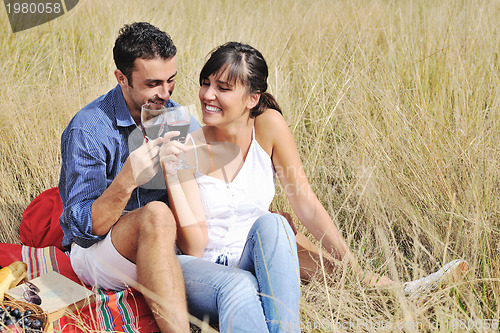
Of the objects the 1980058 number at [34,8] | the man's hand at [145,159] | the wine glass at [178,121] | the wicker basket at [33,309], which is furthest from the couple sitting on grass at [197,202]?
the 1980058 number at [34,8]

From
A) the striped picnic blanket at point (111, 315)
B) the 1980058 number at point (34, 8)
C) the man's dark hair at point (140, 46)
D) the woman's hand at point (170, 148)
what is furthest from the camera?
the 1980058 number at point (34, 8)

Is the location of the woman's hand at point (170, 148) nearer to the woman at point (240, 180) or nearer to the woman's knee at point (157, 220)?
the woman at point (240, 180)

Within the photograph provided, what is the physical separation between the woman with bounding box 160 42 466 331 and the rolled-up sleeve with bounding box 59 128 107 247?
13.8 inches

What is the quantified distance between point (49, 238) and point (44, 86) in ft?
5.82

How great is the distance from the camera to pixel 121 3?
5746mm

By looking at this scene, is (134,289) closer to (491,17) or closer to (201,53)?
(201,53)

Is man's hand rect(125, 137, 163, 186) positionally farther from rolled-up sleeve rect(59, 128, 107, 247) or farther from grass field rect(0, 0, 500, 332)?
grass field rect(0, 0, 500, 332)

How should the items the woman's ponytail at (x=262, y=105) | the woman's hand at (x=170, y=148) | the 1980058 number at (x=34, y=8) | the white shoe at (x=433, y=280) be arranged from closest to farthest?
the woman's hand at (x=170, y=148), the white shoe at (x=433, y=280), the woman's ponytail at (x=262, y=105), the 1980058 number at (x=34, y=8)

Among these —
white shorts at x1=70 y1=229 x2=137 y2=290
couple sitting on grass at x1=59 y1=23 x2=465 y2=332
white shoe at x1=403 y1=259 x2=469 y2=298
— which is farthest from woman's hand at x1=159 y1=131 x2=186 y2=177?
white shoe at x1=403 y1=259 x2=469 y2=298

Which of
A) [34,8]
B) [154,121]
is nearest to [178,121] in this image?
[154,121]

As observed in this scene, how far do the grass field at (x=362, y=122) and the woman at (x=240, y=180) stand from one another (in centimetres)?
25

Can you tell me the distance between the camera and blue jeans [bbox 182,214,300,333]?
238cm

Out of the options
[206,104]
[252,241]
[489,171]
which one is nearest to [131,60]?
[206,104]

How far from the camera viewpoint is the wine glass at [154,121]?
2455 millimetres
